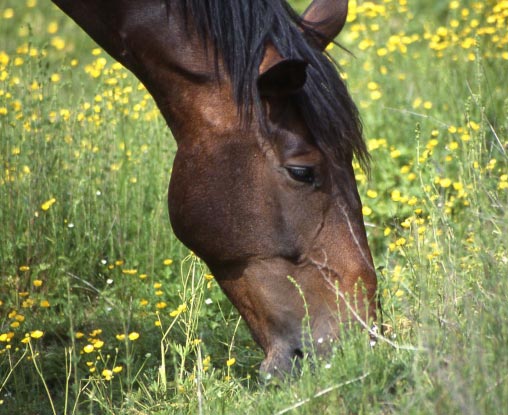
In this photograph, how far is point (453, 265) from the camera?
125 inches

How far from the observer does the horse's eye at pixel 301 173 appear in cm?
336

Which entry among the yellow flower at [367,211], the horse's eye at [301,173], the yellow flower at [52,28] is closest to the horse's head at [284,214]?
the horse's eye at [301,173]

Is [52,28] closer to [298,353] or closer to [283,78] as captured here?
[283,78]

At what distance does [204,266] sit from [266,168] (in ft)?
2.87

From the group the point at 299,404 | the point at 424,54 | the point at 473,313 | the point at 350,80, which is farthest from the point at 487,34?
the point at 299,404

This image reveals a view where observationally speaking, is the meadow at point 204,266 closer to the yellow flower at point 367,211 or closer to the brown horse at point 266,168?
the yellow flower at point 367,211

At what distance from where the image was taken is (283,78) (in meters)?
3.29

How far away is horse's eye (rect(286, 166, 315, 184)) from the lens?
336cm

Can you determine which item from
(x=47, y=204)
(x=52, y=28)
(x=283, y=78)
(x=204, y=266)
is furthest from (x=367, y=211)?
(x=52, y=28)

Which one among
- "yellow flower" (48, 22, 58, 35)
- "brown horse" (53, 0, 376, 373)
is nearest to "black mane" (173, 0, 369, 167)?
"brown horse" (53, 0, 376, 373)

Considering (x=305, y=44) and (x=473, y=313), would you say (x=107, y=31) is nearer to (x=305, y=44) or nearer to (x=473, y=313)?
(x=305, y=44)

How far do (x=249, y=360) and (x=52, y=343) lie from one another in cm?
99

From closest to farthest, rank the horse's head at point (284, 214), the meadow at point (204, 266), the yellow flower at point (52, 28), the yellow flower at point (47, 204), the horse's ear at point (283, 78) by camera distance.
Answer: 1. the meadow at point (204, 266)
2. the horse's ear at point (283, 78)
3. the horse's head at point (284, 214)
4. the yellow flower at point (47, 204)
5. the yellow flower at point (52, 28)

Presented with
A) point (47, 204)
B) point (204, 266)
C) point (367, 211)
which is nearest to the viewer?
point (204, 266)
